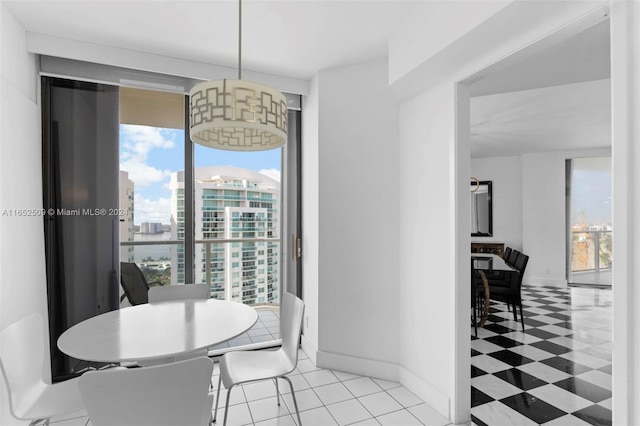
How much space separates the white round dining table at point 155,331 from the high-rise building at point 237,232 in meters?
1.11

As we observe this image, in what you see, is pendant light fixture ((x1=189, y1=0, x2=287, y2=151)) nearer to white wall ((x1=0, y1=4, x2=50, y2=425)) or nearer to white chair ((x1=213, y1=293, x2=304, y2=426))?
white chair ((x1=213, y1=293, x2=304, y2=426))

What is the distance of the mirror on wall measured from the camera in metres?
7.00

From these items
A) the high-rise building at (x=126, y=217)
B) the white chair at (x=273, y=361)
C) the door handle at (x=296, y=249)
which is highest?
the high-rise building at (x=126, y=217)

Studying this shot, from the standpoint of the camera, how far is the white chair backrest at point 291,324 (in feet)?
6.70

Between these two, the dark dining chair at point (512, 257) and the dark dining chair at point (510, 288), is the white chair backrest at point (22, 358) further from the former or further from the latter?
the dark dining chair at point (512, 257)

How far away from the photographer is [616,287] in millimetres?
1212

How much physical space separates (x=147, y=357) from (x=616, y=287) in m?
1.91

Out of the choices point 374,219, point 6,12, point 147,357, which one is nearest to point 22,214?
point 6,12

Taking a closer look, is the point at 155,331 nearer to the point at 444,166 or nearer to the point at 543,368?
the point at 444,166

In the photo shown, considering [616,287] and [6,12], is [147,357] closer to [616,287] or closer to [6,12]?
[616,287]

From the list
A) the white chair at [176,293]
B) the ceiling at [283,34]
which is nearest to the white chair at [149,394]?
the white chair at [176,293]

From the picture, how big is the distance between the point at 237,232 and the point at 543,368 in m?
3.29

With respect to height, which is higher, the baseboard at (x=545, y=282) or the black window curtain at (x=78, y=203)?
the black window curtain at (x=78, y=203)

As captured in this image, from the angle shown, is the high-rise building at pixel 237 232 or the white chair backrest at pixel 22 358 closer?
the white chair backrest at pixel 22 358
